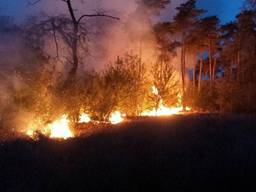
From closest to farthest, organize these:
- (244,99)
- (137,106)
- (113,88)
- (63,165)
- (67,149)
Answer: (63,165), (67,149), (113,88), (137,106), (244,99)

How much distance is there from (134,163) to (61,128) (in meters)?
10.1

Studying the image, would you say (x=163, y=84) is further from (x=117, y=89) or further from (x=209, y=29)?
(x=209, y=29)

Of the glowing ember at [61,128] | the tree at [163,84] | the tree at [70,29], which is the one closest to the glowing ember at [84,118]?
the glowing ember at [61,128]

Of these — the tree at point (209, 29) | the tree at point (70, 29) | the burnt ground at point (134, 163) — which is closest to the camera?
the burnt ground at point (134, 163)

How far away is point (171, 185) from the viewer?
8422mm

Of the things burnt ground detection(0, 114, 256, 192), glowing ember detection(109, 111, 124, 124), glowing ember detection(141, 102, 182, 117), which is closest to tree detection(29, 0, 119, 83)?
glowing ember detection(109, 111, 124, 124)

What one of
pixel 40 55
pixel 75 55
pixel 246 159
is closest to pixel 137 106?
pixel 75 55

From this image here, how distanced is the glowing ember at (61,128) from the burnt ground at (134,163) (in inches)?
210

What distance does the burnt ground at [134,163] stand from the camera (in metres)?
8.52

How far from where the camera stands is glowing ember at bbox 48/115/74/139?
18.1m

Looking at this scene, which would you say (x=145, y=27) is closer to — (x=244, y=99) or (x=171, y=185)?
(x=244, y=99)

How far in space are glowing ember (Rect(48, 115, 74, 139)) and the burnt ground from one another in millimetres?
5343

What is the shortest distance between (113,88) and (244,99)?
11115 millimetres

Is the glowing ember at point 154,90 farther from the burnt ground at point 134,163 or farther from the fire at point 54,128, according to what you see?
the burnt ground at point 134,163
